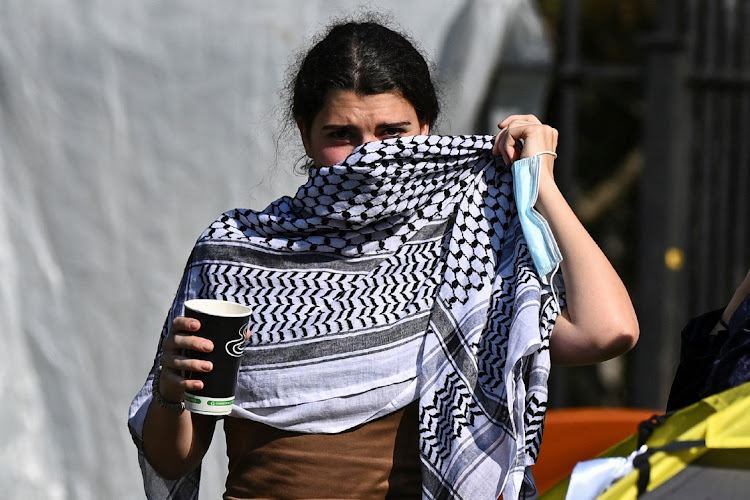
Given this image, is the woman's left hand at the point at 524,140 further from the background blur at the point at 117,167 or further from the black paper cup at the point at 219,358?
the background blur at the point at 117,167

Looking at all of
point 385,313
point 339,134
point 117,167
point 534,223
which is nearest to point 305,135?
point 339,134

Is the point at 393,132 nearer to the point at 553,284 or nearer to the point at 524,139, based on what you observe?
the point at 524,139

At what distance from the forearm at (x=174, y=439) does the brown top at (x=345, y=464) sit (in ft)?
0.45

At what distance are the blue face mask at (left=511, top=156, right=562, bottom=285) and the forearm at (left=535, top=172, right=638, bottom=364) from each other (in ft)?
0.06

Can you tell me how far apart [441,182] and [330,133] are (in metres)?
0.24

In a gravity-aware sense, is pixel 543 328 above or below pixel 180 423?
above

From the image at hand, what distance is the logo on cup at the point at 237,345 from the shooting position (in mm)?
1851

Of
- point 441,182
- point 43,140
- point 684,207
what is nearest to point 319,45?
point 441,182

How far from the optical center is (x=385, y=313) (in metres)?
2.05

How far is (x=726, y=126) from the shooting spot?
5.23 m

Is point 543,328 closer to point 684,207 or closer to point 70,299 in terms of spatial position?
point 70,299

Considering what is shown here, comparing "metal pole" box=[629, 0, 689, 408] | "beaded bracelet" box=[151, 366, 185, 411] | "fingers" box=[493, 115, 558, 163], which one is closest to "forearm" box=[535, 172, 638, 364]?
"fingers" box=[493, 115, 558, 163]

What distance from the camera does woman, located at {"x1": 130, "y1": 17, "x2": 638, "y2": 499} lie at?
76.9 inches

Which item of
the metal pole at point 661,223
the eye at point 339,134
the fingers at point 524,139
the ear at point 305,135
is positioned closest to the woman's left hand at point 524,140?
the fingers at point 524,139
